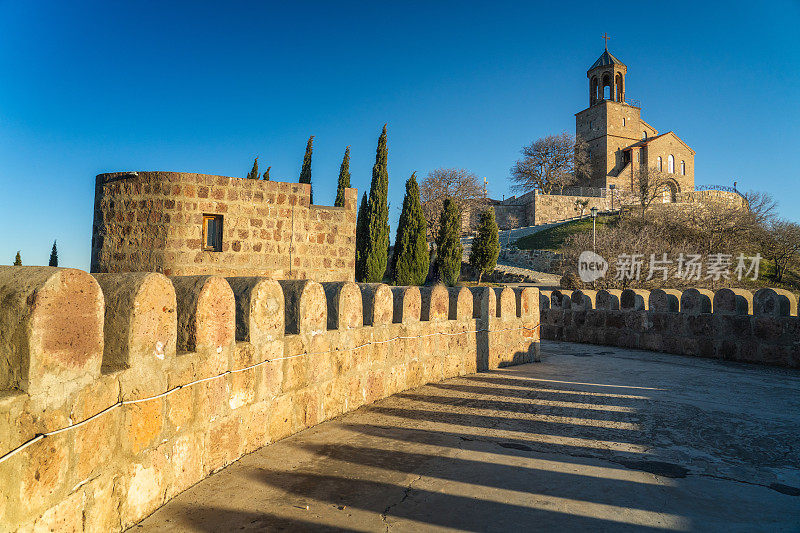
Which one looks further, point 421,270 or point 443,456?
point 421,270

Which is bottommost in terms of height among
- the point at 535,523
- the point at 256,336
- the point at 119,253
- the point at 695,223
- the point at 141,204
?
the point at 535,523

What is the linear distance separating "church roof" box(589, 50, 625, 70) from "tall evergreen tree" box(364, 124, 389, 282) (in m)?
48.3

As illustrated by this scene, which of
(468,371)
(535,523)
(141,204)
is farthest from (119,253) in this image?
(535,523)

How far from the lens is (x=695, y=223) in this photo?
3164 cm

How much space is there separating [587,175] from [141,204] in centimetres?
5540

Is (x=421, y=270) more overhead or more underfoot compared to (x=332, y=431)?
more overhead

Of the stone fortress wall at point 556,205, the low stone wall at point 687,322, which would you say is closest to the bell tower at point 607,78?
the stone fortress wall at point 556,205

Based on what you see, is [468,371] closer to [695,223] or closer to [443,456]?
[443,456]

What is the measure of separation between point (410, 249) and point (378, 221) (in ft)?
12.2

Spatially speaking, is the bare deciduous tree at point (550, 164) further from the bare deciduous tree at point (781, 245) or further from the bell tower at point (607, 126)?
the bare deciduous tree at point (781, 245)

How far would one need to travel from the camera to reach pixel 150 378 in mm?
2301

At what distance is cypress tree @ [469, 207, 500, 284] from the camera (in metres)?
28.4

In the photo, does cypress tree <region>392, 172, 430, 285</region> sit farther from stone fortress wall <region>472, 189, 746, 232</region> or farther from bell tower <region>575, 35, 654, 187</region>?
bell tower <region>575, 35, 654, 187</region>

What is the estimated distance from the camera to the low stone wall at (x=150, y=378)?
1761 mm
